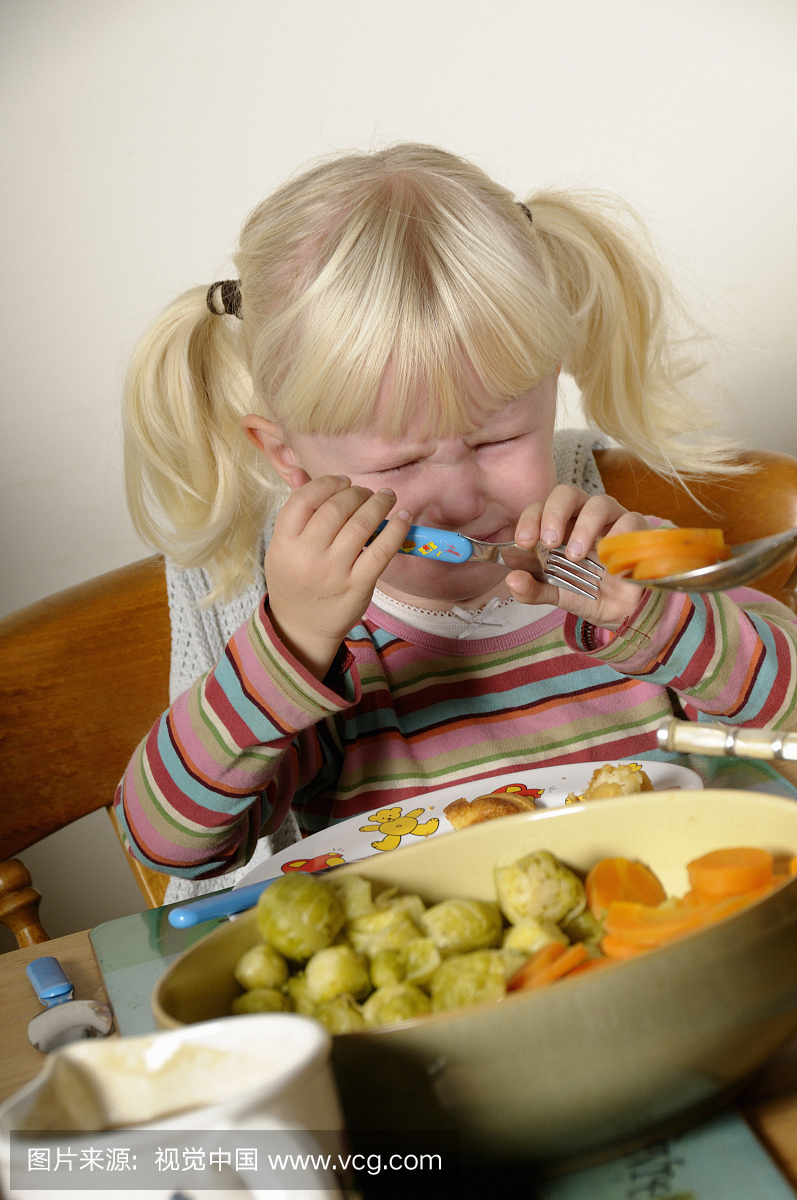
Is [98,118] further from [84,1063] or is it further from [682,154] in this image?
[84,1063]

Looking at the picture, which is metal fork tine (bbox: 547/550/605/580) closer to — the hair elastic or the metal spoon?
the metal spoon

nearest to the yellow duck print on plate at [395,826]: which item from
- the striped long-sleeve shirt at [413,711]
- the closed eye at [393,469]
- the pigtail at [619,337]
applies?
A: the striped long-sleeve shirt at [413,711]

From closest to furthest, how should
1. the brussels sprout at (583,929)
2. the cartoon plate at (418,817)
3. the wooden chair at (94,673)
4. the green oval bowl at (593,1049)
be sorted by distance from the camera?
the green oval bowl at (593,1049) < the brussels sprout at (583,929) < the cartoon plate at (418,817) < the wooden chair at (94,673)

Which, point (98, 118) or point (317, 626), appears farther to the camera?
point (98, 118)

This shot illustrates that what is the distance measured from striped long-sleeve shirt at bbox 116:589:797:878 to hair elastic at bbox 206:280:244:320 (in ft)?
1.21

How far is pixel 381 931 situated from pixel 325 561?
17.3 inches

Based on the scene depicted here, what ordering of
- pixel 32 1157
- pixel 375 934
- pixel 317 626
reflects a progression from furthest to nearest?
pixel 317 626 < pixel 375 934 < pixel 32 1157

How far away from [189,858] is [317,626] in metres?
0.25

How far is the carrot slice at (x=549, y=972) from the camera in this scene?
14.2 inches

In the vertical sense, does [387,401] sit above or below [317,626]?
above

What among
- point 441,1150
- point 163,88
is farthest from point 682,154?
point 441,1150

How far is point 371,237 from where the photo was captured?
0.90 meters

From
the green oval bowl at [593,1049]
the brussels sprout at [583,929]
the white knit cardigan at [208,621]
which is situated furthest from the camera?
the white knit cardigan at [208,621]

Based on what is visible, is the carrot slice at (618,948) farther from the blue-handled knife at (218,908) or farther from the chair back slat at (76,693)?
the chair back slat at (76,693)
